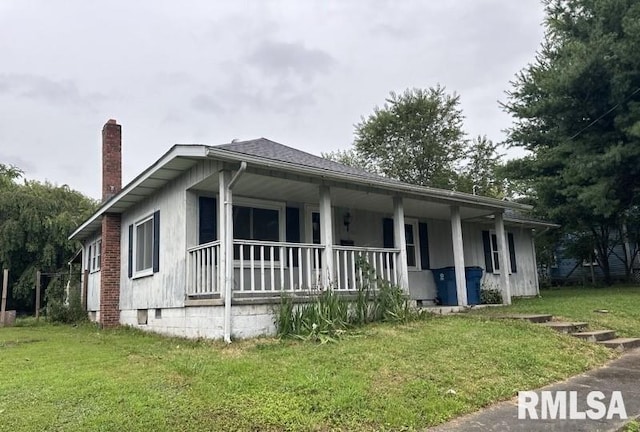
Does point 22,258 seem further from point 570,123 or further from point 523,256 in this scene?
point 570,123

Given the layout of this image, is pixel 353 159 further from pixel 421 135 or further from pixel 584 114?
pixel 584 114

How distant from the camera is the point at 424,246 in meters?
13.0

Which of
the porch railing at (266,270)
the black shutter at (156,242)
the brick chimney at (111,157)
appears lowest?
the porch railing at (266,270)

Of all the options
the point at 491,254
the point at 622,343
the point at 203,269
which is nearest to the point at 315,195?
the point at 203,269

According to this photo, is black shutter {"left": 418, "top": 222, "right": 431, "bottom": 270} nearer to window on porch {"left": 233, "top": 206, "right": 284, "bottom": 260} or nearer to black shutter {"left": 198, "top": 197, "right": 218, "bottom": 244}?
window on porch {"left": 233, "top": 206, "right": 284, "bottom": 260}

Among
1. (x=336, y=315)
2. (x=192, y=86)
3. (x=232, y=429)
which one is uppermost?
(x=192, y=86)

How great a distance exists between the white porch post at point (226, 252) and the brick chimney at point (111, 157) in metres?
7.63

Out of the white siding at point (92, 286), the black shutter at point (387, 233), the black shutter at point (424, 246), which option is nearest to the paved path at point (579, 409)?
the black shutter at point (387, 233)

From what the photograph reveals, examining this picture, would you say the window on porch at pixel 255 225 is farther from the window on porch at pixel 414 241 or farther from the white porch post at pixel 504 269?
the white porch post at pixel 504 269

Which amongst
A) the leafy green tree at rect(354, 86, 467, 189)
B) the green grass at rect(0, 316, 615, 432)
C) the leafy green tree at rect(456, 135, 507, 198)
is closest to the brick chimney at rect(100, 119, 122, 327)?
the green grass at rect(0, 316, 615, 432)

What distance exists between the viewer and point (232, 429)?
3.71 metres

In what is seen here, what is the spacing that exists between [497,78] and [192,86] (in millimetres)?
11804

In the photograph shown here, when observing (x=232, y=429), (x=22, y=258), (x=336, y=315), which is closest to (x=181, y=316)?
(x=336, y=315)

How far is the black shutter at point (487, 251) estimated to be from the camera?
47.2 feet
